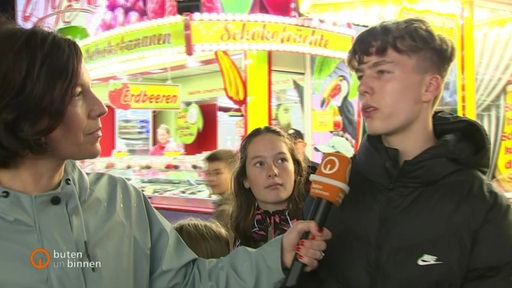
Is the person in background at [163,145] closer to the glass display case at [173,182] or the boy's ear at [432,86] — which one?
the glass display case at [173,182]

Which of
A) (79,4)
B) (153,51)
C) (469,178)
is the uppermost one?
(79,4)

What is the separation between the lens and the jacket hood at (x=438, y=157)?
1.44 meters

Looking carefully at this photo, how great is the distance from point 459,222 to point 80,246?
3.36 feet

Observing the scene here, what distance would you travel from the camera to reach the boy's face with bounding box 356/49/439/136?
4.91ft

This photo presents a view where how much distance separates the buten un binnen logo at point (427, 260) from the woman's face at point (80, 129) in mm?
962

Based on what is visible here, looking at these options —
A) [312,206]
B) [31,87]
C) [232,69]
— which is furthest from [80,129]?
[232,69]

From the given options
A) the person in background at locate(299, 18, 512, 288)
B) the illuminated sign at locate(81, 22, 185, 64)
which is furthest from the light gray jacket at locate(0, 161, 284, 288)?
the illuminated sign at locate(81, 22, 185, 64)

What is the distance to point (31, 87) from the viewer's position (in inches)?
53.6

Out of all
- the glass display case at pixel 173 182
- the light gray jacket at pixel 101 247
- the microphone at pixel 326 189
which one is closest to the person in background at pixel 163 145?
the glass display case at pixel 173 182

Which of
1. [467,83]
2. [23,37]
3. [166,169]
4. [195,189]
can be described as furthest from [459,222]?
[166,169]

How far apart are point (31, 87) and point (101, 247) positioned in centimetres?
48

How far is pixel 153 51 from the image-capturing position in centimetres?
589

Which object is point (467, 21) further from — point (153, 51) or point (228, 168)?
point (153, 51)

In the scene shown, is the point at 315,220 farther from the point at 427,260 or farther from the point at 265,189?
the point at 265,189
